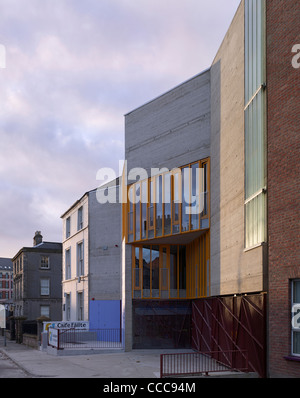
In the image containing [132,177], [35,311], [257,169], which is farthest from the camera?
[35,311]

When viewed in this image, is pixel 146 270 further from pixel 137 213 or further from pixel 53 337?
pixel 53 337

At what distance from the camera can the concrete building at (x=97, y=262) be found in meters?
38.1

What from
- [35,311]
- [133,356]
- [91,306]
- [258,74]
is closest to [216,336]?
[133,356]

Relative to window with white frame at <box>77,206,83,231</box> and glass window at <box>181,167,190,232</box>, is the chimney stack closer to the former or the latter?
window with white frame at <box>77,206,83,231</box>

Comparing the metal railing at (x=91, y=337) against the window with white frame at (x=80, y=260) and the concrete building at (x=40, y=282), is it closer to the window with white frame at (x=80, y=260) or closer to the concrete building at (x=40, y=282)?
the window with white frame at (x=80, y=260)

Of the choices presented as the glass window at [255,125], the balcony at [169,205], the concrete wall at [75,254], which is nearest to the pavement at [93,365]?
the glass window at [255,125]

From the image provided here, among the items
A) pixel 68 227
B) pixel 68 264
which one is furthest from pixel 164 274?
pixel 68 227

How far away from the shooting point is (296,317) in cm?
1655

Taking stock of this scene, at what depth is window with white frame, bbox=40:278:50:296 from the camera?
64.6 metres

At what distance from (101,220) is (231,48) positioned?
19.6 metres

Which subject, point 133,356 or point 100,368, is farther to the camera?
point 133,356

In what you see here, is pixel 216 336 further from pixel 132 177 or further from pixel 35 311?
pixel 35 311

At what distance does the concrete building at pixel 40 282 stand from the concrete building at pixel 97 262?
20839 millimetres
